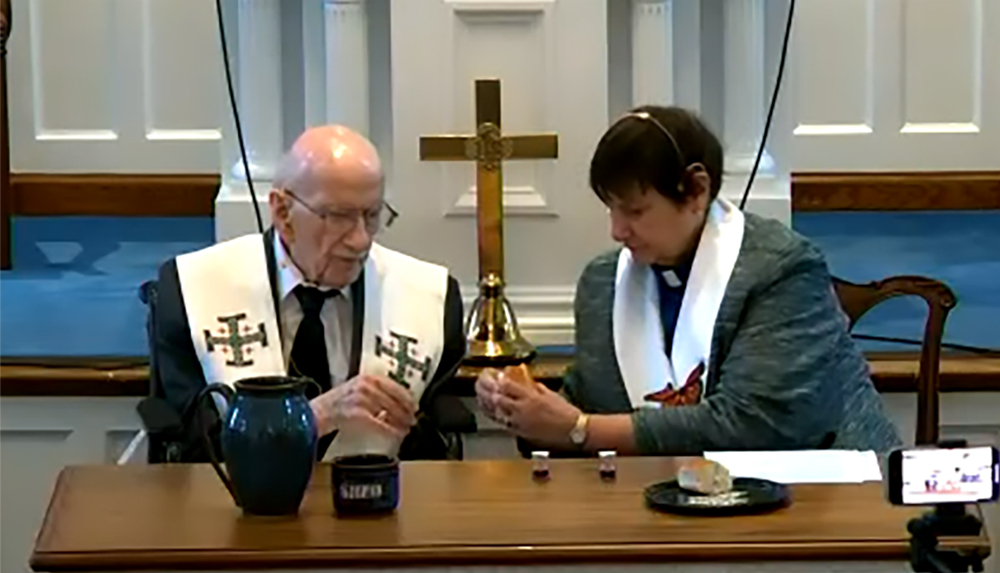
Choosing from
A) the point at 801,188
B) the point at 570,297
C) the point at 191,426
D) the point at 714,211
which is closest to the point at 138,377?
the point at 191,426

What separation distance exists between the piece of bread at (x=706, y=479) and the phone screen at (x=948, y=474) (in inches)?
17.7

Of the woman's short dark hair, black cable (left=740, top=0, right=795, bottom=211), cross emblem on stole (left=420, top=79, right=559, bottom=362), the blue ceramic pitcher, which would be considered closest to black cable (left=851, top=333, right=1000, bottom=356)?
black cable (left=740, top=0, right=795, bottom=211)

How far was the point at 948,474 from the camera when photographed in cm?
215

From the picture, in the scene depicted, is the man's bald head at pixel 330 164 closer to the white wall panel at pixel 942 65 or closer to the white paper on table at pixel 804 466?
the white paper on table at pixel 804 466

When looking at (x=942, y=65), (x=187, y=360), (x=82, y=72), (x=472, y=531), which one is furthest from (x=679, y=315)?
(x=82, y=72)

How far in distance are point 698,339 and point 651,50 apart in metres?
1.10

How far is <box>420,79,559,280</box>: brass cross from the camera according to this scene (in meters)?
3.93

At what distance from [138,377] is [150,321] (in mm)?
368

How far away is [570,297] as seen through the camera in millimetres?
4145

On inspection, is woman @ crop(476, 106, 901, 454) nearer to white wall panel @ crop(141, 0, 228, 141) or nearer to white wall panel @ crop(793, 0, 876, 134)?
Answer: white wall panel @ crop(793, 0, 876, 134)

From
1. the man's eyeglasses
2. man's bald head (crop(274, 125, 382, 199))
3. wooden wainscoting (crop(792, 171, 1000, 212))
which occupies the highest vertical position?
man's bald head (crop(274, 125, 382, 199))

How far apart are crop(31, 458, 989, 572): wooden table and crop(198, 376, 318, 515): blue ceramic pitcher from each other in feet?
0.09

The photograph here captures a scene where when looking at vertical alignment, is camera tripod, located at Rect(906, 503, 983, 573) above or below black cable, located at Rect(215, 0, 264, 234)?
below

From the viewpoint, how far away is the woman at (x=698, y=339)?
317cm
